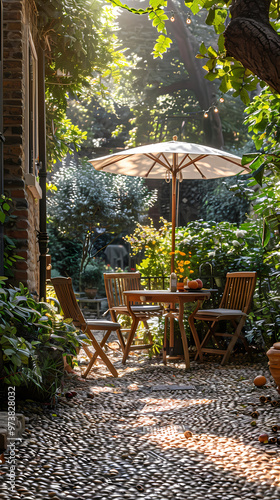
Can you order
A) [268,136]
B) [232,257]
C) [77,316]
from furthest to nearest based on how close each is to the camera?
[232,257], [77,316], [268,136]

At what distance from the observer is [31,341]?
346 cm

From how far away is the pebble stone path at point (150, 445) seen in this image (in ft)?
7.50

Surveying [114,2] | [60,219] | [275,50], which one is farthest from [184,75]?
[275,50]

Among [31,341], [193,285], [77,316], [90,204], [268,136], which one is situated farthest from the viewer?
[90,204]

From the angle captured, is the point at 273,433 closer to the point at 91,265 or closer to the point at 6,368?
the point at 6,368

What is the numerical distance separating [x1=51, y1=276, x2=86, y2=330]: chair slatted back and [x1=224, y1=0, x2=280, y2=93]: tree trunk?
3.49m

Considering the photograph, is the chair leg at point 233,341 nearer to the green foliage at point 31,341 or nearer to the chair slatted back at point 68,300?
the chair slatted back at point 68,300

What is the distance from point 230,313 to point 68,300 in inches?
70.3

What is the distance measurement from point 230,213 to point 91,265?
3698 mm

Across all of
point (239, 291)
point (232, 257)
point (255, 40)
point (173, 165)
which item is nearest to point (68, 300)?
point (239, 291)

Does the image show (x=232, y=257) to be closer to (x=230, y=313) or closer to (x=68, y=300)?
(x=230, y=313)

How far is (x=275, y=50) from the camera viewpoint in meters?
1.69

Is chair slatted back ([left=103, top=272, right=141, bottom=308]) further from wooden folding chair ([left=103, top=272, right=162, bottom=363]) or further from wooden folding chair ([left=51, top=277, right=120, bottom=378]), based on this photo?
wooden folding chair ([left=51, top=277, right=120, bottom=378])

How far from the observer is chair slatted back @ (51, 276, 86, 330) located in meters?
5.09
